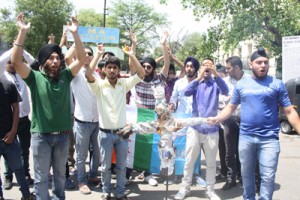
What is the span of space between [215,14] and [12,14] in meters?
29.9

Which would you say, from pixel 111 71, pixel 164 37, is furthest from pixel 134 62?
pixel 164 37

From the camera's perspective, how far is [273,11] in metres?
15.7

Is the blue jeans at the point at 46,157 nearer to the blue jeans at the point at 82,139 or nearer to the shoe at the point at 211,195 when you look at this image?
the blue jeans at the point at 82,139

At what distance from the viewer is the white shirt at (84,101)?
482 centimetres

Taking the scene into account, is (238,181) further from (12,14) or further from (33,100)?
(12,14)

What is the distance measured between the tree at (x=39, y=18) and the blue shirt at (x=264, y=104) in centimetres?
3555

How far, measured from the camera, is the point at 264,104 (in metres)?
3.82

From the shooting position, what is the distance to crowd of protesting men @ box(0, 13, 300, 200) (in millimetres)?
3521

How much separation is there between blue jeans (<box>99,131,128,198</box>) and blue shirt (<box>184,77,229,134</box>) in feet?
3.59

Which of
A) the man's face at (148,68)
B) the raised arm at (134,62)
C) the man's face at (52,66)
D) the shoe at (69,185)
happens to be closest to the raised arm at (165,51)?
the man's face at (148,68)

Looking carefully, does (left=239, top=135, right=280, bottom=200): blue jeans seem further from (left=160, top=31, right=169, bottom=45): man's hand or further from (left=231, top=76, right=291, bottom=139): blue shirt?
(left=160, top=31, right=169, bottom=45): man's hand

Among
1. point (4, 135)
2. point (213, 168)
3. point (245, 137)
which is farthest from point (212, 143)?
point (4, 135)

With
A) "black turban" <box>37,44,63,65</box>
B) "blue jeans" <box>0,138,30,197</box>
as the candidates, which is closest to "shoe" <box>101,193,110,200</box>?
"blue jeans" <box>0,138,30,197</box>

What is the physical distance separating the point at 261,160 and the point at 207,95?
4.01 feet
